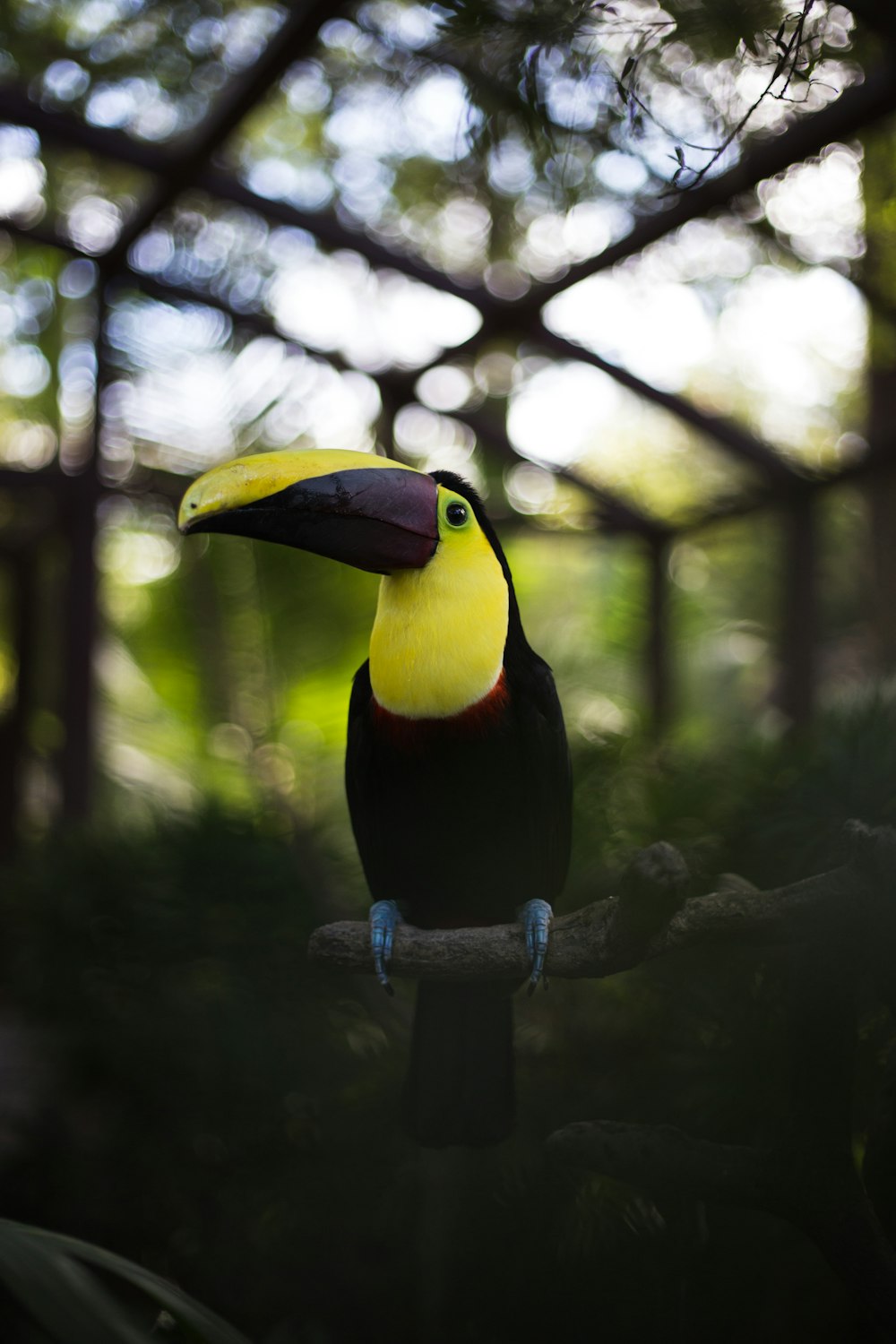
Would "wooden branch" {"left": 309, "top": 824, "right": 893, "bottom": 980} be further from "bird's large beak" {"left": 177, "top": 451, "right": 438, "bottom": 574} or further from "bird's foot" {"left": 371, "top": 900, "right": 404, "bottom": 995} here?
"bird's large beak" {"left": 177, "top": 451, "right": 438, "bottom": 574}

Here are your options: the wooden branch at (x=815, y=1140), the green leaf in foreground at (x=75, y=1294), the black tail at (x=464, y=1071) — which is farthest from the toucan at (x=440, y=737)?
the green leaf in foreground at (x=75, y=1294)

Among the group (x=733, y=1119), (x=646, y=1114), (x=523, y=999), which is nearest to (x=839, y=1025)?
(x=733, y=1119)

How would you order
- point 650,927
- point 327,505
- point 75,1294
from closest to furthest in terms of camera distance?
1. point 75,1294
2. point 650,927
3. point 327,505

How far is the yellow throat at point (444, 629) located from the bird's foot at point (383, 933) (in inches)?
11.4

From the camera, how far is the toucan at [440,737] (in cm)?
105

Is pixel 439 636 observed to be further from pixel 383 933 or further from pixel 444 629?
A: pixel 383 933

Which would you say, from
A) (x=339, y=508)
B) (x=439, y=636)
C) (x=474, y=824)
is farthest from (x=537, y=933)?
(x=339, y=508)

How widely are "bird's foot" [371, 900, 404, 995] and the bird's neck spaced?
0.94ft

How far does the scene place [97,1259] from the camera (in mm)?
872

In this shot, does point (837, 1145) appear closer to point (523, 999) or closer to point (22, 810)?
point (523, 999)

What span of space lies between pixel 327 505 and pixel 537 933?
55 cm

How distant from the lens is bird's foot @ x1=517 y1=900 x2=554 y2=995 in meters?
1.08

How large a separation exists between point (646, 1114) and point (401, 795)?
60cm

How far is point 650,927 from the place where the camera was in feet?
3.07
